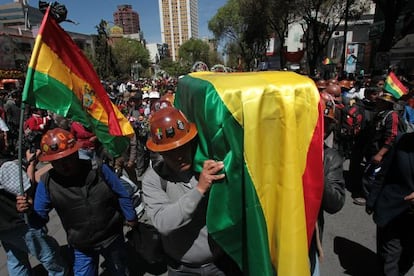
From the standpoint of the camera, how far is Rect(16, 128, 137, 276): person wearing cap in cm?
228

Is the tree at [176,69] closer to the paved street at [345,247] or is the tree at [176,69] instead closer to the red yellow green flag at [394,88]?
the red yellow green flag at [394,88]

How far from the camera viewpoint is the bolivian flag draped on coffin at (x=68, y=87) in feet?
7.63

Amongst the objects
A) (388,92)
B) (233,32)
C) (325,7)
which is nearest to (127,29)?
(233,32)

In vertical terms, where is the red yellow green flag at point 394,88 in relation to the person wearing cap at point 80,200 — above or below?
above

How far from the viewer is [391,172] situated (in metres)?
2.60

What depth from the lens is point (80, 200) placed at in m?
2.37

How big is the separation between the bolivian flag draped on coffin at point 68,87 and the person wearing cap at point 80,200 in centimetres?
32

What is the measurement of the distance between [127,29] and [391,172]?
177311mm

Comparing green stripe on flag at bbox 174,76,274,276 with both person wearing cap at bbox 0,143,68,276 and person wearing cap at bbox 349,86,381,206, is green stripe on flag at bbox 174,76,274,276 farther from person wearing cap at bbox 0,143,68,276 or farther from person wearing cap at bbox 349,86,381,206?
person wearing cap at bbox 349,86,381,206

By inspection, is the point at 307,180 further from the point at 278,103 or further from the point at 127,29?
the point at 127,29

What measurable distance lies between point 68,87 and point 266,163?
6.54 ft

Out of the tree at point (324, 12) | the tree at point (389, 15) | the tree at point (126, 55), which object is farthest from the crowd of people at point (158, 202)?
the tree at point (126, 55)

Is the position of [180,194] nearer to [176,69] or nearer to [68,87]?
[68,87]

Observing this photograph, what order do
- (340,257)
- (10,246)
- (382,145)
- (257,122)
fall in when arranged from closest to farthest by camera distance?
1. (257,122)
2. (10,246)
3. (340,257)
4. (382,145)
